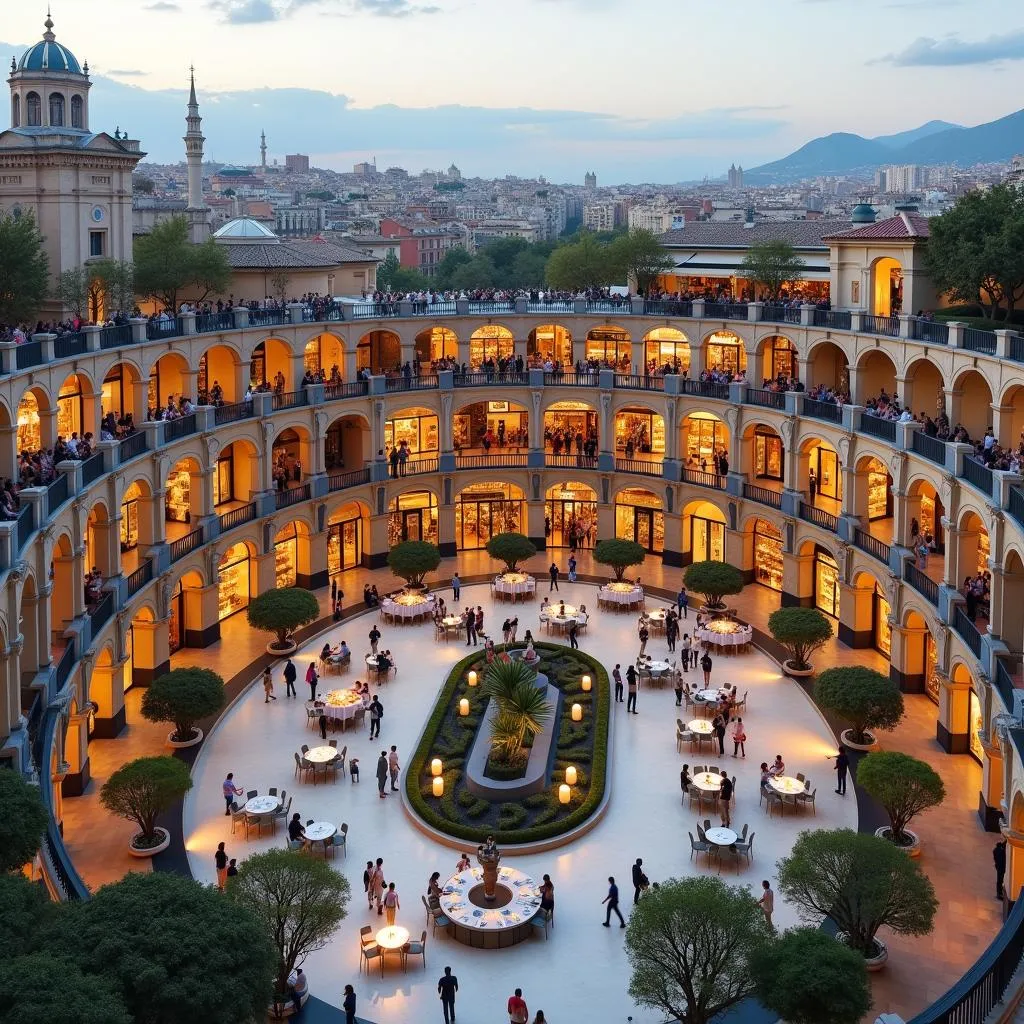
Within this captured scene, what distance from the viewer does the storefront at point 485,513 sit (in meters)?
58.0

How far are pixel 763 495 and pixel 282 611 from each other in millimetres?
20881

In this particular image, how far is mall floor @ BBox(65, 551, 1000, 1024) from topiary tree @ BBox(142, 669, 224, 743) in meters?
1.77

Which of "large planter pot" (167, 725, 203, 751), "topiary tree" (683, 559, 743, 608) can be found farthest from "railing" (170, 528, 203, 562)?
"topiary tree" (683, 559, 743, 608)

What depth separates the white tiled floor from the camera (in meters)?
25.1

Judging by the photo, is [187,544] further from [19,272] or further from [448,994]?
[448,994]

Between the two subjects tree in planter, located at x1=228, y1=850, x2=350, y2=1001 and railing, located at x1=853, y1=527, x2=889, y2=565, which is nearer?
tree in planter, located at x1=228, y1=850, x2=350, y2=1001

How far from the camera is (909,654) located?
131 feet

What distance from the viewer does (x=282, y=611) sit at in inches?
1663

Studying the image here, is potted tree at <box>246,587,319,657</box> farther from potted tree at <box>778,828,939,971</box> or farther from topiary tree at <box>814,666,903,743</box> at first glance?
potted tree at <box>778,828,939,971</box>

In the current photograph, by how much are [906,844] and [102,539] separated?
24.6m

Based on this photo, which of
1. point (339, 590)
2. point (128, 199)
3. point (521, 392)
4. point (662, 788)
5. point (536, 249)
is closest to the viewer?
point (662, 788)

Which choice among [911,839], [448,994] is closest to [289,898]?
[448,994]

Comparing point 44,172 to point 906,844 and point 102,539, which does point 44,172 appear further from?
point 906,844

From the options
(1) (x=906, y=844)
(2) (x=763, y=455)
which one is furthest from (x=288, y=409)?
(1) (x=906, y=844)
